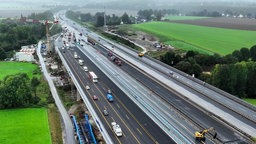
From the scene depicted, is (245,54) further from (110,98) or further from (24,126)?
(24,126)

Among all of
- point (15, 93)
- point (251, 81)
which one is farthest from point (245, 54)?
point (15, 93)

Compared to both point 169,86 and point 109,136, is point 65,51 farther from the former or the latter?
point 109,136

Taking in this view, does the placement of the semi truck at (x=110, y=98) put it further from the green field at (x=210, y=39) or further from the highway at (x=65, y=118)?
the green field at (x=210, y=39)

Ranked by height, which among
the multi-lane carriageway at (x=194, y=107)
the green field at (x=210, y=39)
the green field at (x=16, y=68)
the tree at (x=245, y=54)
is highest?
the tree at (x=245, y=54)

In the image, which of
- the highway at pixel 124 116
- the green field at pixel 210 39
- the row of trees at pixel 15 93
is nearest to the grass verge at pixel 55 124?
the row of trees at pixel 15 93

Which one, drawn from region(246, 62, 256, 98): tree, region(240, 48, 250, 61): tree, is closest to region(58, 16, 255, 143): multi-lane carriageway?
region(246, 62, 256, 98): tree

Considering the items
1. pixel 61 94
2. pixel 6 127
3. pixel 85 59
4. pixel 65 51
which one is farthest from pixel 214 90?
pixel 65 51
